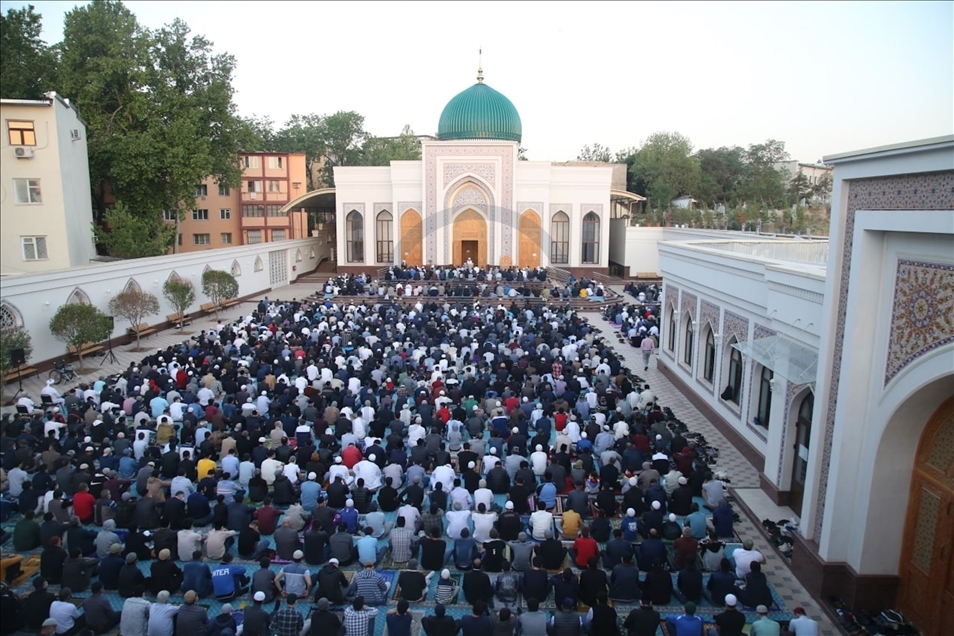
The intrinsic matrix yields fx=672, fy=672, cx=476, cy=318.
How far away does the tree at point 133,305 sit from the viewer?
16591mm

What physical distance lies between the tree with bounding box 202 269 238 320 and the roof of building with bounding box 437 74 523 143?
1448cm

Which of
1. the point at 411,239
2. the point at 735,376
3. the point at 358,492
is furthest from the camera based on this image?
the point at 411,239

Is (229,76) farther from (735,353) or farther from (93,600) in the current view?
(93,600)

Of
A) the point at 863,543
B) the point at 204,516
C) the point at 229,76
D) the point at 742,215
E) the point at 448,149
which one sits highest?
the point at 229,76

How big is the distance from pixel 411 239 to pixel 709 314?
19.3 m

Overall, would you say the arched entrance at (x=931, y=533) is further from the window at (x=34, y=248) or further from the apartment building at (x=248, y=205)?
the apartment building at (x=248, y=205)

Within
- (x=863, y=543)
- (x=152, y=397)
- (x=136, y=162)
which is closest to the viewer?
(x=863, y=543)

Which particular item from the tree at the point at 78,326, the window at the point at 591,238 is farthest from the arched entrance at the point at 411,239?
the tree at the point at 78,326

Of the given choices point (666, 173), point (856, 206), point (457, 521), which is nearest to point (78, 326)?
point (457, 521)

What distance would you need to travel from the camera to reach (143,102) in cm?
2378

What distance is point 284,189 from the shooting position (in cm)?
3675

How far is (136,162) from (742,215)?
23.4 meters

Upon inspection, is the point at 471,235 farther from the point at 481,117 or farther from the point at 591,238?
the point at 481,117

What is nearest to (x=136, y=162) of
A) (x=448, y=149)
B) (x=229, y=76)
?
(x=229, y=76)
